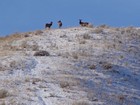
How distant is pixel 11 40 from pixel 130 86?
12832mm

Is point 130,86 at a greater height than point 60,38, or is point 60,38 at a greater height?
point 60,38

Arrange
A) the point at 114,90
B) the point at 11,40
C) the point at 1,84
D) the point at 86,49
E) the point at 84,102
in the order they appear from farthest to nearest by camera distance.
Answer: the point at 11,40 → the point at 86,49 → the point at 114,90 → the point at 1,84 → the point at 84,102

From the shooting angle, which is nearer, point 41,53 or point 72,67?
point 72,67

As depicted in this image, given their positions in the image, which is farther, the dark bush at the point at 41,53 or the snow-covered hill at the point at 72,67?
the dark bush at the point at 41,53

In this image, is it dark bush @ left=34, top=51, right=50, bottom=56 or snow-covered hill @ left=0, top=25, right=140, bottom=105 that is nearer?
snow-covered hill @ left=0, top=25, right=140, bottom=105

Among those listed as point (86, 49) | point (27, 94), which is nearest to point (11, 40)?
point (86, 49)

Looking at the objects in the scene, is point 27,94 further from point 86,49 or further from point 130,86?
point 86,49

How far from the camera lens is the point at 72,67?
85.2 feet

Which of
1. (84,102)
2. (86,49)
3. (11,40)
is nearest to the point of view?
(84,102)

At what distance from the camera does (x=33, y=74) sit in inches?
947

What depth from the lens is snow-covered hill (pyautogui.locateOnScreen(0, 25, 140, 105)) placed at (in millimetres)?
20750

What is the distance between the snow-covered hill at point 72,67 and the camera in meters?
20.8

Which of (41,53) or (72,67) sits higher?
(41,53)

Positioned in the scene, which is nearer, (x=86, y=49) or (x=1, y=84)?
(x=1, y=84)
